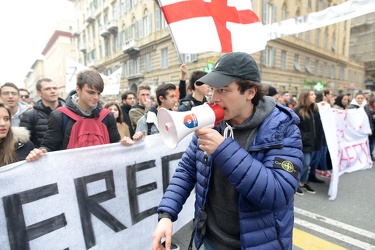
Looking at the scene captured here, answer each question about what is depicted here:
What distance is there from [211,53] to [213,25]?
48.1 feet

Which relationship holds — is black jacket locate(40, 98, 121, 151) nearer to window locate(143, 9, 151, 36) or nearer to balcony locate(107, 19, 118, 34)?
window locate(143, 9, 151, 36)

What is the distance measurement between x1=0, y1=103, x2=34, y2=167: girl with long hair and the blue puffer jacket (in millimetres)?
1453

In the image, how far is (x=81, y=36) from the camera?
4522 cm

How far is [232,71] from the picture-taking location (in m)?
1.17

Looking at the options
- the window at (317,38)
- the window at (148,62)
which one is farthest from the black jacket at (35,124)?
the window at (317,38)

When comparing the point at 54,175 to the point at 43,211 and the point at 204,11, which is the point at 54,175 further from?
the point at 204,11

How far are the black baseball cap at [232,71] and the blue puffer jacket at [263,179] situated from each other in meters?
0.26

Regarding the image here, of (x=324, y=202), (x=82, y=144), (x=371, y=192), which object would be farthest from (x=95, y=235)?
(x=371, y=192)

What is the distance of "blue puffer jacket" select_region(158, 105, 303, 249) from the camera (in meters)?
1.07

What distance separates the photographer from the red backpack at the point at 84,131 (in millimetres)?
2219

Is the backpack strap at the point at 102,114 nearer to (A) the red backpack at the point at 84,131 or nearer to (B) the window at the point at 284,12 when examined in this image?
(A) the red backpack at the point at 84,131

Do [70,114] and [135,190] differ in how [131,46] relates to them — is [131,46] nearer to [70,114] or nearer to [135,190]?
[70,114]

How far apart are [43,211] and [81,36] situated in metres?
50.2

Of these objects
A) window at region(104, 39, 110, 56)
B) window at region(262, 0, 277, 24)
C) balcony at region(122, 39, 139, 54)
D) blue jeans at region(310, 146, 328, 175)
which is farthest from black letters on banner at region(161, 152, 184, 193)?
window at region(104, 39, 110, 56)
